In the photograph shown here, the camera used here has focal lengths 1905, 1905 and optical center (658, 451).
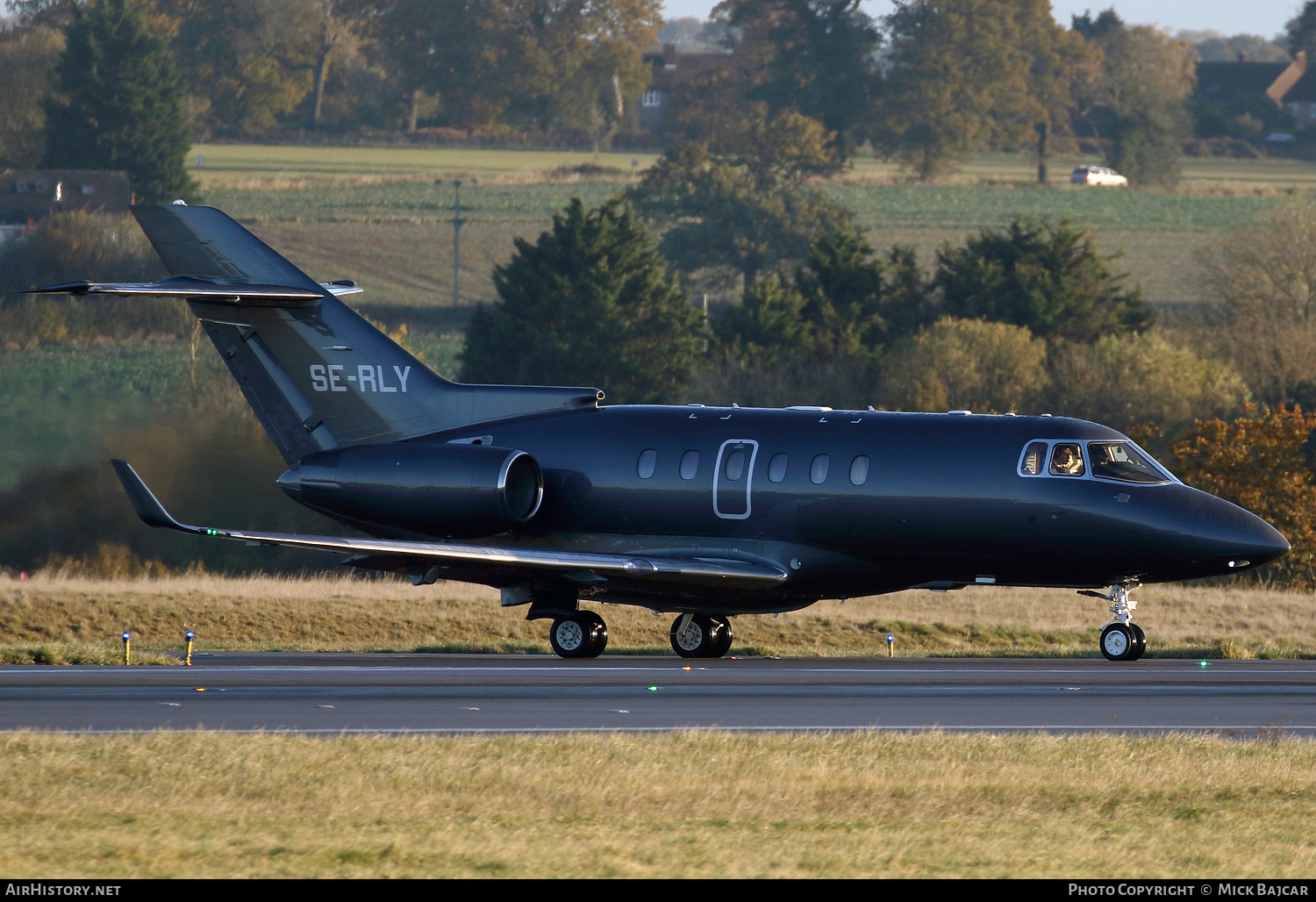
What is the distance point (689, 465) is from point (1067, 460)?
5693 mm

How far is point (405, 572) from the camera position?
28547mm

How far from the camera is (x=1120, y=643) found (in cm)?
2780

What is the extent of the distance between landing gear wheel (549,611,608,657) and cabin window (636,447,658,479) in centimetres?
228

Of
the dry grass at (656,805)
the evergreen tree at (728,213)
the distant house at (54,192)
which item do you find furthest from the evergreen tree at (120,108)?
the dry grass at (656,805)

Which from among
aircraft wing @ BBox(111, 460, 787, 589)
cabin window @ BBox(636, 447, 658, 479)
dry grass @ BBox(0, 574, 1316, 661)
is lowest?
dry grass @ BBox(0, 574, 1316, 661)

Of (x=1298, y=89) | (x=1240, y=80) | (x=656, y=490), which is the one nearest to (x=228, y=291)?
(x=656, y=490)

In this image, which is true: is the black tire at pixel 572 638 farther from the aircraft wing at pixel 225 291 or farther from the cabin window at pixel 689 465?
the aircraft wing at pixel 225 291

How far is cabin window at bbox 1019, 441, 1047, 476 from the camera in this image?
26.9 m

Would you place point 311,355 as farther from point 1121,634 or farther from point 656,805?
point 656,805

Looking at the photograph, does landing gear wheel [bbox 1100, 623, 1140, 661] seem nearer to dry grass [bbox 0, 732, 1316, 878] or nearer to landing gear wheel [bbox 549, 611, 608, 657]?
landing gear wheel [bbox 549, 611, 608, 657]

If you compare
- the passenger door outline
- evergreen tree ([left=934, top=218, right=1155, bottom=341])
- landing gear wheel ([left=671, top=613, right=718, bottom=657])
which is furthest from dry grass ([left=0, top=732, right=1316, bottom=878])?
evergreen tree ([left=934, top=218, right=1155, bottom=341])

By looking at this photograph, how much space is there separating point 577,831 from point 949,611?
3250cm

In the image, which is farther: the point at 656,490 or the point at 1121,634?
the point at 656,490

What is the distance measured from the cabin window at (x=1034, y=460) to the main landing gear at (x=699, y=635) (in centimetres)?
590
